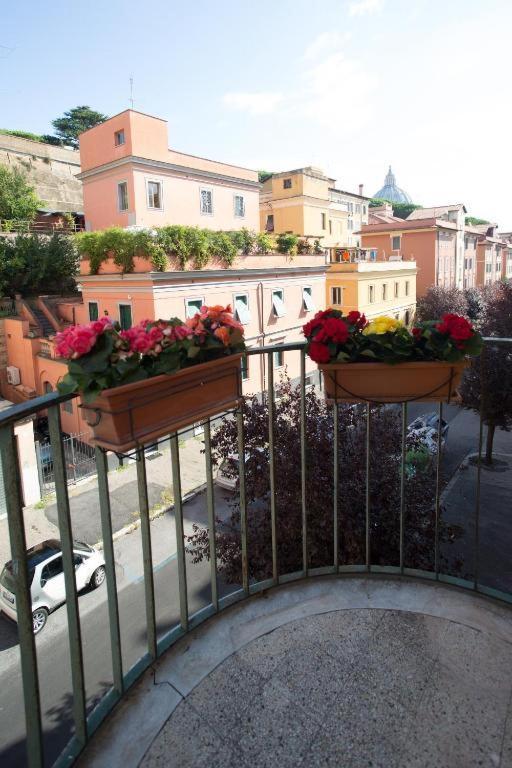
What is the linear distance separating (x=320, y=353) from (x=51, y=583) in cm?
723

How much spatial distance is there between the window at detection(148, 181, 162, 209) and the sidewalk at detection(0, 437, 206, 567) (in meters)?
8.99

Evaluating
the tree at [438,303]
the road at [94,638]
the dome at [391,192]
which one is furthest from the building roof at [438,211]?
the dome at [391,192]

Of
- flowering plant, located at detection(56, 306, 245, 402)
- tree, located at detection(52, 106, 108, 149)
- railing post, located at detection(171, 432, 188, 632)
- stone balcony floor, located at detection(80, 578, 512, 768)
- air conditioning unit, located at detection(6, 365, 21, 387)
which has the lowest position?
air conditioning unit, located at detection(6, 365, 21, 387)

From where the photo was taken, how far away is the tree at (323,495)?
4.84 metres

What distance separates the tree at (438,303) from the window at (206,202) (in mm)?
13287

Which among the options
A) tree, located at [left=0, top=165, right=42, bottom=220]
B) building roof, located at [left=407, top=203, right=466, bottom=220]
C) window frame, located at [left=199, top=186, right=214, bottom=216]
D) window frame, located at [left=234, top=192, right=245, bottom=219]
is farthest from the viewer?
building roof, located at [left=407, top=203, right=466, bottom=220]

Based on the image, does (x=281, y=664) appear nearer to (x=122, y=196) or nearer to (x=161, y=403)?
(x=161, y=403)

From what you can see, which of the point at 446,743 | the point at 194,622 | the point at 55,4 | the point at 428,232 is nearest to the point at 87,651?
the point at 194,622

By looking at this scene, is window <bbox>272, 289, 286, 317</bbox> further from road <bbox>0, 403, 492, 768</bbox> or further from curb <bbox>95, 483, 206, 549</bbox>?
road <bbox>0, 403, 492, 768</bbox>

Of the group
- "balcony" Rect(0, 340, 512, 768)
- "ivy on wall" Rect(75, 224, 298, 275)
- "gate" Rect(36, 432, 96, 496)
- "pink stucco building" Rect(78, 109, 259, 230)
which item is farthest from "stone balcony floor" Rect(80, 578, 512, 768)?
"pink stucco building" Rect(78, 109, 259, 230)

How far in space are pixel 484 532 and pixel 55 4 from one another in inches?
377

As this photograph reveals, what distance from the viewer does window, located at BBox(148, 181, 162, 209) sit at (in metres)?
17.8

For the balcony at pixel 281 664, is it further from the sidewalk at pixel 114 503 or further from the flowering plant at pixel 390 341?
the sidewalk at pixel 114 503

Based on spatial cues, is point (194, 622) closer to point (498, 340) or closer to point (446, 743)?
point (446, 743)
